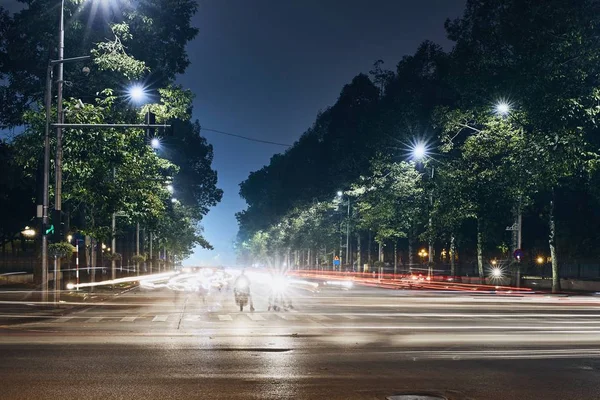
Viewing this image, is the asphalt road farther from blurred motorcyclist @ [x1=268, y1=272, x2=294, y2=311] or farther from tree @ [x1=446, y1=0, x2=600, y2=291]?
tree @ [x1=446, y1=0, x2=600, y2=291]

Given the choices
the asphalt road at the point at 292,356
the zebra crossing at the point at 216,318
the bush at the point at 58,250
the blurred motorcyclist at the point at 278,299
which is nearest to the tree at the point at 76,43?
the bush at the point at 58,250

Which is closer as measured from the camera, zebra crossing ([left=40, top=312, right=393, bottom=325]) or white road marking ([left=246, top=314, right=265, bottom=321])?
zebra crossing ([left=40, top=312, right=393, bottom=325])

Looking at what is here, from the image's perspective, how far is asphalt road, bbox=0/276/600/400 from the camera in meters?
10.3

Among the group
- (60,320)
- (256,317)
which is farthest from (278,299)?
(60,320)

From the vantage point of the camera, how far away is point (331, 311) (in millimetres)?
26344

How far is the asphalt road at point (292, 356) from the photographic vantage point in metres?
10.3

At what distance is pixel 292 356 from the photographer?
13555 millimetres

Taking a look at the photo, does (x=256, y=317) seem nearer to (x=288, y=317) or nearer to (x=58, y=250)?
(x=288, y=317)

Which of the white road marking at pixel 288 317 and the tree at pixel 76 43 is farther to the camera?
the tree at pixel 76 43

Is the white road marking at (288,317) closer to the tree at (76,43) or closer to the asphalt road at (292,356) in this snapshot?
the asphalt road at (292,356)

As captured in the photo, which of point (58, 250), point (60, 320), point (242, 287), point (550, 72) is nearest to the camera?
point (60, 320)

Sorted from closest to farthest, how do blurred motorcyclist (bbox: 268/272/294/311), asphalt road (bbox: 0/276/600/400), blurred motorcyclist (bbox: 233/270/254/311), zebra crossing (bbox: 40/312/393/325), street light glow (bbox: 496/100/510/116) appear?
asphalt road (bbox: 0/276/600/400) → zebra crossing (bbox: 40/312/393/325) → blurred motorcyclist (bbox: 233/270/254/311) → blurred motorcyclist (bbox: 268/272/294/311) → street light glow (bbox: 496/100/510/116)

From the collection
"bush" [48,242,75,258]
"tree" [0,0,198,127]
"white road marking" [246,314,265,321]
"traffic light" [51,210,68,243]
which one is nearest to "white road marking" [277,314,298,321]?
"white road marking" [246,314,265,321]

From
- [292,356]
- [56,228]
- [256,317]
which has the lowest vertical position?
[256,317]
